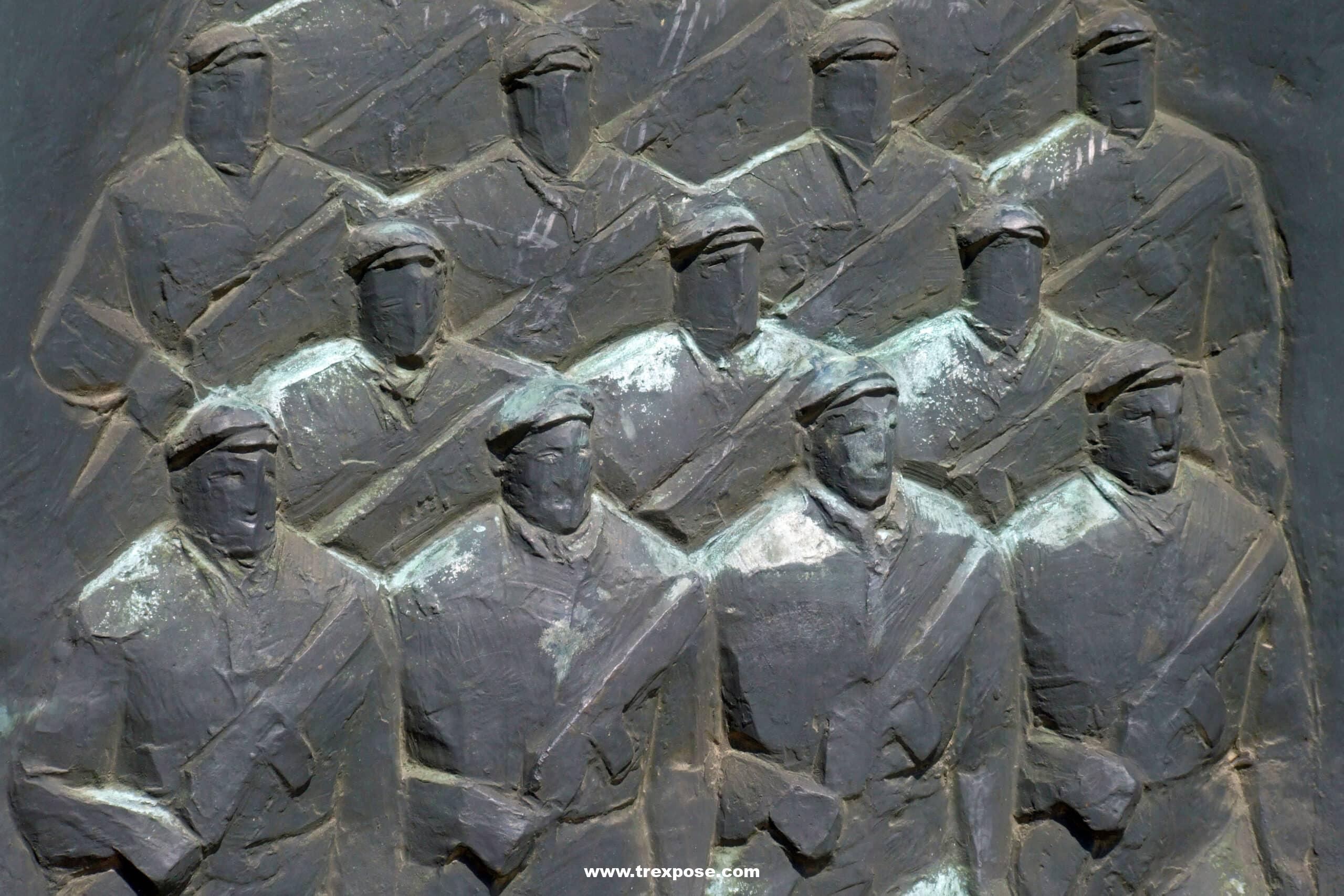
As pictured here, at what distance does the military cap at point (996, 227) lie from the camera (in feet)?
22.7

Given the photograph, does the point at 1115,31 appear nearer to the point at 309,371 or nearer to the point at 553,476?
the point at 553,476

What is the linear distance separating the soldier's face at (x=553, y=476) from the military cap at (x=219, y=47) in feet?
4.67

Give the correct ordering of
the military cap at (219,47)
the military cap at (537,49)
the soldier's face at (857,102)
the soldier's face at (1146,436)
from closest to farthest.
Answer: the military cap at (219,47) → the military cap at (537,49) → the soldier's face at (857,102) → the soldier's face at (1146,436)

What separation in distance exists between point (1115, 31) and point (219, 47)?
3020 mm

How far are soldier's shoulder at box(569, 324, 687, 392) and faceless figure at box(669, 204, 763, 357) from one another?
91mm

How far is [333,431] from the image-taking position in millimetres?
6289

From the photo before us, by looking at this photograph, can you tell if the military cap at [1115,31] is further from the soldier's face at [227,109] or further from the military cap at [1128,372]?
the soldier's face at [227,109]

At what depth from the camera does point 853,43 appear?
6809 mm

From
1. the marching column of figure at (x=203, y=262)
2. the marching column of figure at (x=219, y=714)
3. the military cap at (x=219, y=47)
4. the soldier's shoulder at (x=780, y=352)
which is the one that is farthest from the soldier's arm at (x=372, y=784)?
the military cap at (x=219, y=47)

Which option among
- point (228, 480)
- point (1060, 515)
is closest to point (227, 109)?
point (228, 480)

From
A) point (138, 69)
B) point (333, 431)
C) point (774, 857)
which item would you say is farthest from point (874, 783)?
point (138, 69)

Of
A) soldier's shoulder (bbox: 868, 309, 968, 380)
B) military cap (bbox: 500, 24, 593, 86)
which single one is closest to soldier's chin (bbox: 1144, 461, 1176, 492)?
soldier's shoulder (bbox: 868, 309, 968, 380)

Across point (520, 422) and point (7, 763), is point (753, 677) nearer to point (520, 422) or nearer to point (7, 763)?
point (520, 422)

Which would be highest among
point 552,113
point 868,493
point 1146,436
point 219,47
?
point 219,47
